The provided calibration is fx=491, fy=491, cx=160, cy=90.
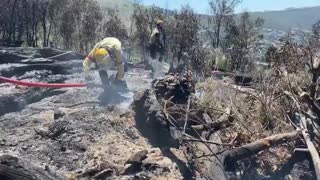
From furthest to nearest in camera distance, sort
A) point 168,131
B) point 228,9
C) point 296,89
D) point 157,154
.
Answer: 1. point 228,9
2. point 296,89
3. point 168,131
4. point 157,154

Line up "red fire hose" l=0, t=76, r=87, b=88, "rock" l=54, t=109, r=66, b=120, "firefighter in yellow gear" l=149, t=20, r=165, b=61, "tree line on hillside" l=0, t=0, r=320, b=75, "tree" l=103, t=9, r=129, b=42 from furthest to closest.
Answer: "tree" l=103, t=9, r=129, b=42, "tree line on hillside" l=0, t=0, r=320, b=75, "firefighter in yellow gear" l=149, t=20, r=165, b=61, "red fire hose" l=0, t=76, r=87, b=88, "rock" l=54, t=109, r=66, b=120

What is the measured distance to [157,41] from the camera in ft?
41.4

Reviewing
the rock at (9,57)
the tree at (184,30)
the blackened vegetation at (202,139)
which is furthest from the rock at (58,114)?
the tree at (184,30)

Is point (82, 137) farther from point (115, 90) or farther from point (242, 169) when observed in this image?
point (115, 90)

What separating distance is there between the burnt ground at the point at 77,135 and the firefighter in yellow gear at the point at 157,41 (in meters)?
3.64

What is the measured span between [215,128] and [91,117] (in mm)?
1776

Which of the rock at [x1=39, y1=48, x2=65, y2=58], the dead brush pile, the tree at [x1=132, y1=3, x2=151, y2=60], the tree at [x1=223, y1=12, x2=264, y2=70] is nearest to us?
the dead brush pile

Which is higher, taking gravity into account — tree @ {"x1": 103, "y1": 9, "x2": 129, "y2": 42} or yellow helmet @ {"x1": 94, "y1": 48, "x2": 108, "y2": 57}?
tree @ {"x1": 103, "y1": 9, "x2": 129, "y2": 42}

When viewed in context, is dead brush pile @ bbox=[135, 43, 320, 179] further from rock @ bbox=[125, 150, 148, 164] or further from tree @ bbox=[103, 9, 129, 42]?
tree @ bbox=[103, 9, 129, 42]

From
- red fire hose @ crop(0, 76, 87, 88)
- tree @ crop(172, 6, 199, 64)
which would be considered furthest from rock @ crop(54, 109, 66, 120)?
tree @ crop(172, 6, 199, 64)

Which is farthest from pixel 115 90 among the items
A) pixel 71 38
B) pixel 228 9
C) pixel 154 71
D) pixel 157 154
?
pixel 71 38

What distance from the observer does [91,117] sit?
6844mm

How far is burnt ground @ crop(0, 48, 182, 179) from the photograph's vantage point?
5.11 metres

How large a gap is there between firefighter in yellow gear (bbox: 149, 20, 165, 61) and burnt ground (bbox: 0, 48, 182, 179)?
364cm
